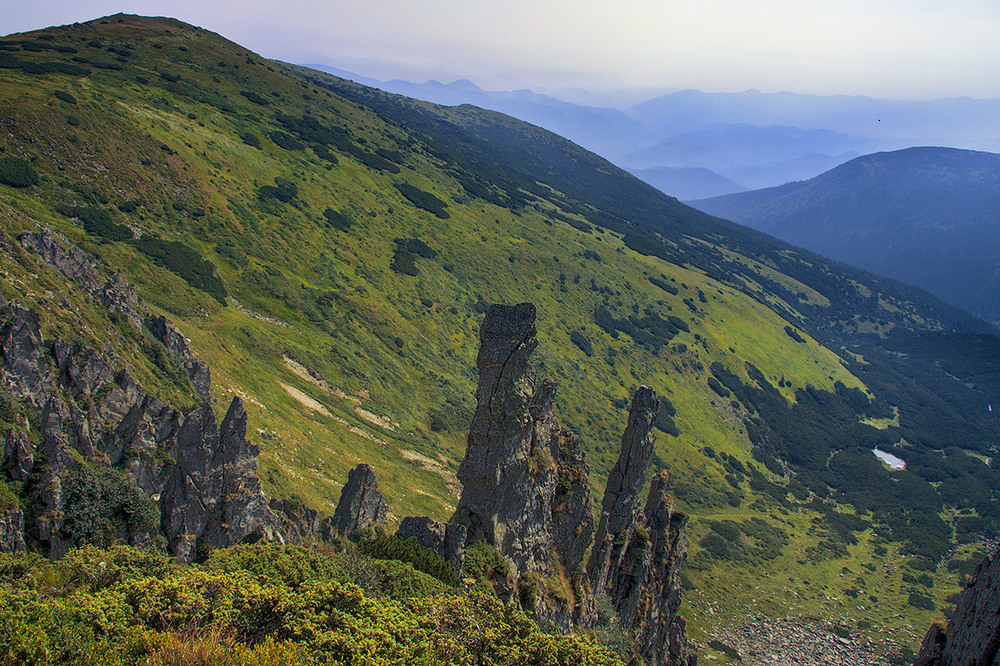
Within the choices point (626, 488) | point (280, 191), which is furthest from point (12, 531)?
point (280, 191)

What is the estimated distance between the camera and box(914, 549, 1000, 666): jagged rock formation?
13742 millimetres

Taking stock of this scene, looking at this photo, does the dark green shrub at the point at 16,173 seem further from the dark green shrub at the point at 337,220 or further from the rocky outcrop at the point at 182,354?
the dark green shrub at the point at 337,220

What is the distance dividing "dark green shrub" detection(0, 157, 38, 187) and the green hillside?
0.39 meters

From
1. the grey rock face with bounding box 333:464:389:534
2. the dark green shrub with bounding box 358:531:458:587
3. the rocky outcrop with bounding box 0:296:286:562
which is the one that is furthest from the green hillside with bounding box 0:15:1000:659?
the dark green shrub with bounding box 358:531:458:587

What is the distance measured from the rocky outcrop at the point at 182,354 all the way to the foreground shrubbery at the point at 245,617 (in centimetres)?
1960

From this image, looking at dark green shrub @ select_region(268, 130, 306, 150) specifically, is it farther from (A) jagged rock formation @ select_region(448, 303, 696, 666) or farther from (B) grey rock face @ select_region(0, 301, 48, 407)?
(A) jagged rock formation @ select_region(448, 303, 696, 666)

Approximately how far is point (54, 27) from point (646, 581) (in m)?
134

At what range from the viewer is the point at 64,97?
64188mm

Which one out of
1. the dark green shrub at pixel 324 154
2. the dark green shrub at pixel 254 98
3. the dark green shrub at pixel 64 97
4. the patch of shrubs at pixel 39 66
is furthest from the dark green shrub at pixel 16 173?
the dark green shrub at pixel 254 98

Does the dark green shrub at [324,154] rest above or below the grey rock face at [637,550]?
above

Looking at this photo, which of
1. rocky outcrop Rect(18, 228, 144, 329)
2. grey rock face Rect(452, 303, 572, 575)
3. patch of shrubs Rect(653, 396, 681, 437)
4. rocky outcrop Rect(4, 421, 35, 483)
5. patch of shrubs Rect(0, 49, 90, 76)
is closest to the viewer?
rocky outcrop Rect(4, 421, 35, 483)

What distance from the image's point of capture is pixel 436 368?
68.2 m

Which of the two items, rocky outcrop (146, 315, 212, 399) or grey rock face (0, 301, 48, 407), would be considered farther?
rocky outcrop (146, 315, 212, 399)

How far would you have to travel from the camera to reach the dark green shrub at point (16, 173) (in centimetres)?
4804
